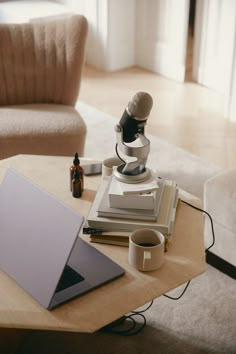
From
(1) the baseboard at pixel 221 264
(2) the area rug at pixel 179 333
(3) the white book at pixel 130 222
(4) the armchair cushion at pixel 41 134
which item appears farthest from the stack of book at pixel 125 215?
(4) the armchair cushion at pixel 41 134

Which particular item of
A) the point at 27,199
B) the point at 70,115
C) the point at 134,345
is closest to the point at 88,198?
the point at 27,199

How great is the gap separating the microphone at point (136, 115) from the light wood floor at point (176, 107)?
1598 millimetres

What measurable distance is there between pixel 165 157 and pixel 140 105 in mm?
1672

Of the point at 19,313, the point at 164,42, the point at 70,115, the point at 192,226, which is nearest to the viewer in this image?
the point at 19,313

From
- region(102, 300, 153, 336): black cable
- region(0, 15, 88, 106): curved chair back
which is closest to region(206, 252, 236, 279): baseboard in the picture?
region(102, 300, 153, 336): black cable

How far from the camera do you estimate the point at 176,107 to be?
3.98 m

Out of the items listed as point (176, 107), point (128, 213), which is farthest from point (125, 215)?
point (176, 107)

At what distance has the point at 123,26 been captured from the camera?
4.63m

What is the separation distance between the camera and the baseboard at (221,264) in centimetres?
232

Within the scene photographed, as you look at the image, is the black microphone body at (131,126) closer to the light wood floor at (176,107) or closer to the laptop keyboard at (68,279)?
the laptop keyboard at (68,279)

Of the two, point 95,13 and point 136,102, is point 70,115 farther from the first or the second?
point 95,13

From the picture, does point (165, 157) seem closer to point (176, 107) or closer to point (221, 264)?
point (176, 107)

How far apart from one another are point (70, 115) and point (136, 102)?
122cm

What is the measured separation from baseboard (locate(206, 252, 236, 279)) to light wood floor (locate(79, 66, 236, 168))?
94 cm
